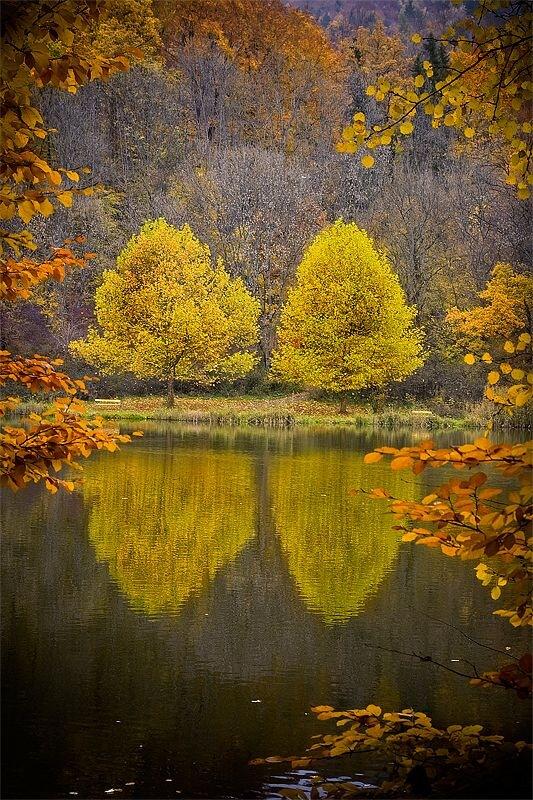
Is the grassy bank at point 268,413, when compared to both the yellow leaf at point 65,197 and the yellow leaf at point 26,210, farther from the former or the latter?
the yellow leaf at point 26,210

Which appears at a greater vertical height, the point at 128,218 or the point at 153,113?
the point at 153,113

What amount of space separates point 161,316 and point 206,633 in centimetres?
3145

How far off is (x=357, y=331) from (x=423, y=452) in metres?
35.9

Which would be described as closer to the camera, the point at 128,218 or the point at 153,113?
the point at 128,218

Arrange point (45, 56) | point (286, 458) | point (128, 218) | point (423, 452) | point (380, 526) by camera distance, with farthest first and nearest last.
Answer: point (128, 218), point (286, 458), point (380, 526), point (45, 56), point (423, 452)

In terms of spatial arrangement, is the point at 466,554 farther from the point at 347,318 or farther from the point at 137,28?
the point at 137,28

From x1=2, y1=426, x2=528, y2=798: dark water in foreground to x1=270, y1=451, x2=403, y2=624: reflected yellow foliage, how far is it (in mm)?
50

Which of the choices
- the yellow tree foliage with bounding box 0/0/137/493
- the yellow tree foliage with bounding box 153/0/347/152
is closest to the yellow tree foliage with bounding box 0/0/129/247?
the yellow tree foliage with bounding box 0/0/137/493

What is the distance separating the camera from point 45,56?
4.67 m

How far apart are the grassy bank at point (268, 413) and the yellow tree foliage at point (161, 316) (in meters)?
1.26

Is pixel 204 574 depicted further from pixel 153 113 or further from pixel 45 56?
pixel 153 113

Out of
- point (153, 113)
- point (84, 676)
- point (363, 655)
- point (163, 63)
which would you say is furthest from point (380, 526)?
point (163, 63)

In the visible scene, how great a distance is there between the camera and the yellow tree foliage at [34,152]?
496 cm

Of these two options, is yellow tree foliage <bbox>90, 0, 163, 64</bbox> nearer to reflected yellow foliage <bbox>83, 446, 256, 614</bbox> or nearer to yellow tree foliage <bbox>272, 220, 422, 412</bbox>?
yellow tree foliage <bbox>272, 220, 422, 412</bbox>
